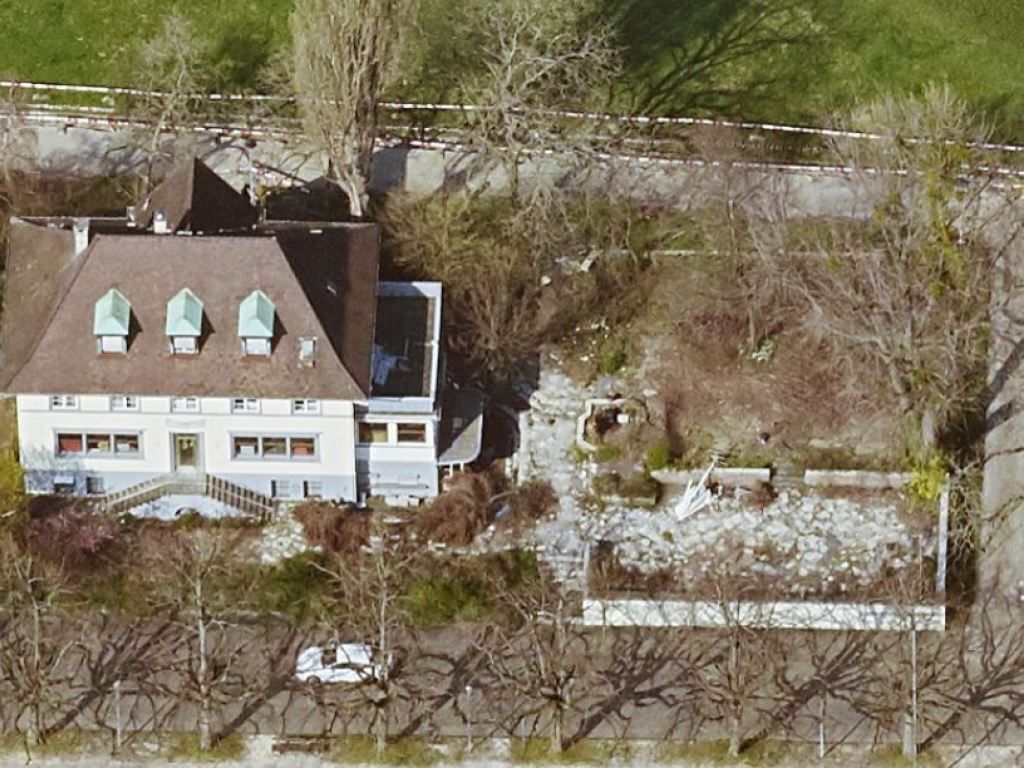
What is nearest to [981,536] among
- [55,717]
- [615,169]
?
[615,169]

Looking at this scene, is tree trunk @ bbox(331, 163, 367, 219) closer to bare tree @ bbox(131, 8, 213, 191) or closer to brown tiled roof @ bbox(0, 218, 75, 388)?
bare tree @ bbox(131, 8, 213, 191)

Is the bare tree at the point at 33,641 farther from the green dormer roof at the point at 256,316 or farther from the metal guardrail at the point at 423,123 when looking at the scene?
the metal guardrail at the point at 423,123

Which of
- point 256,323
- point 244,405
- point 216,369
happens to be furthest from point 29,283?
point 244,405

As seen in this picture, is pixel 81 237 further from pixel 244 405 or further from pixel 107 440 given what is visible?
pixel 244 405

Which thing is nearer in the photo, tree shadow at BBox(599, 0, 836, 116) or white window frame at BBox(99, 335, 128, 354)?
white window frame at BBox(99, 335, 128, 354)

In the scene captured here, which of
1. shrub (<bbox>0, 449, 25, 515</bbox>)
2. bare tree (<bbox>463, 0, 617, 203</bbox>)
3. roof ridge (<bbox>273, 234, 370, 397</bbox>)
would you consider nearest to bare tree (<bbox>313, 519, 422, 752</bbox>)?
roof ridge (<bbox>273, 234, 370, 397</bbox>)
